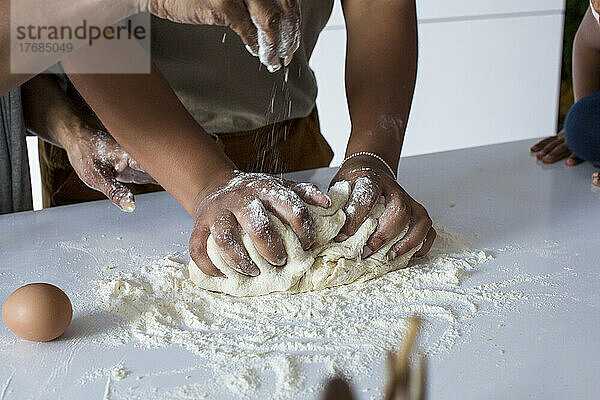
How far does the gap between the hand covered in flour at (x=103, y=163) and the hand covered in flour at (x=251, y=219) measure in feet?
0.71

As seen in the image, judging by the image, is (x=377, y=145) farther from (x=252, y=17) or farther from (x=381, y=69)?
(x=252, y=17)

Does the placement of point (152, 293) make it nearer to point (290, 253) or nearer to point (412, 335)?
point (290, 253)

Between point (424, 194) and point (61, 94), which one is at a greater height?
point (61, 94)

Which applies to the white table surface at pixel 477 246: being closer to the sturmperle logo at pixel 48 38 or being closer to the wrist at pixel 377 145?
the wrist at pixel 377 145

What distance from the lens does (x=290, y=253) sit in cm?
78

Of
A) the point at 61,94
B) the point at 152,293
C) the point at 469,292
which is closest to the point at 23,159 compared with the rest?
the point at 61,94

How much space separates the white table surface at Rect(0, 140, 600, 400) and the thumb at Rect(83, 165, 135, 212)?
0.04 meters

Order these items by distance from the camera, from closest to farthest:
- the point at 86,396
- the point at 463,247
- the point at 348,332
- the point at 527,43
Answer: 1. the point at 86,396
2. the point at 348,332
3. the point at 463,247
4. the point at 527,43

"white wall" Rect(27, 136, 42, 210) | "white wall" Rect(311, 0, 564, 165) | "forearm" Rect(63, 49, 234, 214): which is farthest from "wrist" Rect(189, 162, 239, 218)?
"white wall" Rect(311, 0, 564, 165)

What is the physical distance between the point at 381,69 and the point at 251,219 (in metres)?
0.40

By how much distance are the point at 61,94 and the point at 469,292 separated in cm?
71

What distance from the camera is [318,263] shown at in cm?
80

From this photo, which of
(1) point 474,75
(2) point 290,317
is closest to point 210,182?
(2) point 290,317

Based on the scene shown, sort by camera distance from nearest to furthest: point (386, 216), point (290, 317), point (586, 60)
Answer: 1. point (290, 317)
2. point (386, 216)
3. point (586, 60)
